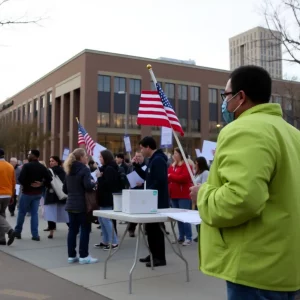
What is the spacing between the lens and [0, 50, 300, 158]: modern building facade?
2042 inches

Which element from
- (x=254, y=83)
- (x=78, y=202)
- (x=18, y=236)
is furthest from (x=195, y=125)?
(x=254, y=83)

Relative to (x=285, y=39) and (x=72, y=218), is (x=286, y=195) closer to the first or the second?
(x=72, y=218)

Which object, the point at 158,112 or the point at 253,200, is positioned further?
the point at 158,112

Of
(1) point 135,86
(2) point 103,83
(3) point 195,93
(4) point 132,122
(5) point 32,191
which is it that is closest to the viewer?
(5) point 32,191

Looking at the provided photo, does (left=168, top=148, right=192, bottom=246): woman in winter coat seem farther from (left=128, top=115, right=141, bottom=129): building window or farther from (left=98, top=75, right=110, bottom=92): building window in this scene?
(left=128, top=115, right=141, bottom=129): building window

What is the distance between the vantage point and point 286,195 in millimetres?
2000

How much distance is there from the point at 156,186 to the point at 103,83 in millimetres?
47189

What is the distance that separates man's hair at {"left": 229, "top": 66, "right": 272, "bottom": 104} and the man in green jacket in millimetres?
146

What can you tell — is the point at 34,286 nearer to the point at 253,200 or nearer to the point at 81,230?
the point at 81,230

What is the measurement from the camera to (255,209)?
6.20 ft

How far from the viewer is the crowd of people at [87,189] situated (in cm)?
683

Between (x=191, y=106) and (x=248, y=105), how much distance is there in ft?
190

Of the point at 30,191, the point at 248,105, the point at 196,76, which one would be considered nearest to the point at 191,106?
the point at 196,76

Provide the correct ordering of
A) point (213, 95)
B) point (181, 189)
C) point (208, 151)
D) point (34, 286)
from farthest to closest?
point (213, 95) < point (208, 151) < point (181, 189) < point (34, 286)
